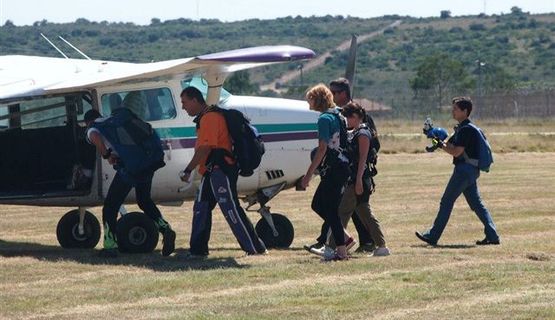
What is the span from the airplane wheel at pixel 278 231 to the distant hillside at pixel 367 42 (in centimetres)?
6567

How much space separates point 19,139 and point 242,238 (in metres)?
3.11

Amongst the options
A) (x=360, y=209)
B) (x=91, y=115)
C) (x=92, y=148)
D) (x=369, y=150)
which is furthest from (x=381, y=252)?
(x=92, y=148)

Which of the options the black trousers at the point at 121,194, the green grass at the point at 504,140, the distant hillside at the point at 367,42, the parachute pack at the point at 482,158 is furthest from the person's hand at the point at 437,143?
the distant hillside at the point at 367,42

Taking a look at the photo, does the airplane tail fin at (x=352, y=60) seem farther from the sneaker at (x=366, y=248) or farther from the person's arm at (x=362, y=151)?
the person's arm at (x=362, y=151)

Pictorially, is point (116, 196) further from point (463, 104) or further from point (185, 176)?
point (463, 104)

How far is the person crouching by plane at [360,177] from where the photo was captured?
13.3 meters

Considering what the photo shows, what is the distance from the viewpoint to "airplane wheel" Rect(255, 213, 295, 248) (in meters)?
15.0

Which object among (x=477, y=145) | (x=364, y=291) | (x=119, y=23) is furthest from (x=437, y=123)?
(x=119, y=23)

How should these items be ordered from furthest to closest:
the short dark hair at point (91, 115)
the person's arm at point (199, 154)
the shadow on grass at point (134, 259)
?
the short dark hair at point (91, 115) → the person's arm at point (199, 154) → the shadow on grass at point (134, 259)

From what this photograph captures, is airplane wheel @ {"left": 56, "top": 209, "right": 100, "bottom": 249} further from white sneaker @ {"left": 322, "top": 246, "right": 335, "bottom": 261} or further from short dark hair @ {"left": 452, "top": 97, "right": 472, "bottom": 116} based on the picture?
short dark hair @ {"left": 452, "top": 97, "right": 472, "bottom": 116}

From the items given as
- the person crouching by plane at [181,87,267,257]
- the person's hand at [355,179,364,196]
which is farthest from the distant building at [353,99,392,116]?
the person crouching by plane at [181,87,267,257]

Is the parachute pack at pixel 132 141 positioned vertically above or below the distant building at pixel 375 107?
above

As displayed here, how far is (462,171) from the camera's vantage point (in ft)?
48.2

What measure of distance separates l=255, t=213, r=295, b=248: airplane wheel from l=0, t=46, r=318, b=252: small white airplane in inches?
0.4
